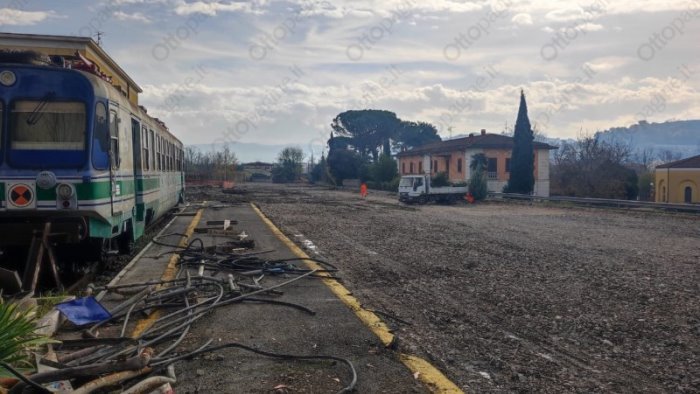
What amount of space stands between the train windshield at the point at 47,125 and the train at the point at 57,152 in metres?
0.01

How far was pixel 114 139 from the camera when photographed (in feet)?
29.7

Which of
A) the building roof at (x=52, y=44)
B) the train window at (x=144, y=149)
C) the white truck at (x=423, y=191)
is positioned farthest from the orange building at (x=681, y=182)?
the train window at (x=144, y=149)

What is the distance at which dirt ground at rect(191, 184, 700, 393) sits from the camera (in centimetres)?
493

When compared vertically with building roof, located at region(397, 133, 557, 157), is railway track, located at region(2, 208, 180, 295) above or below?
below

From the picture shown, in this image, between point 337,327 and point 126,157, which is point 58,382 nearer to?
point 337,327

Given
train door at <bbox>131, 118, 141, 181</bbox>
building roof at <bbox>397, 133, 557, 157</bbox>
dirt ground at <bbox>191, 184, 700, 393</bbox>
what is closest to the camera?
dirt ground at <bbox>191, 184, 700, 393</bbox>

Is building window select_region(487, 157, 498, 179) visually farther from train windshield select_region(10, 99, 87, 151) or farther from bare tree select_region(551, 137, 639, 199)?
train windshield select_region(10, 99, 87, 151)

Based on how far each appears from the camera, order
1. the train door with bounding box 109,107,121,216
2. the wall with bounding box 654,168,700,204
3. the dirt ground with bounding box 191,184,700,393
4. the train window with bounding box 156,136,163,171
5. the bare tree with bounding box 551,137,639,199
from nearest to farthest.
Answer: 1. the dirt ground with bounding box 191,184,700,393
2. the train door with bounding box 109,107,121,216
3. the train window with bounding box 156,136,163,171
4. the bare tree with bounding box 551,137,639,199
5. the wall with bounding box 654,168,700,204

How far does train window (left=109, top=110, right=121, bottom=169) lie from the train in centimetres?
2

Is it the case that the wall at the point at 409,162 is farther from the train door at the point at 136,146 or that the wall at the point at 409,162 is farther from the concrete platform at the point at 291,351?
the concrete platform at the point at 291,351

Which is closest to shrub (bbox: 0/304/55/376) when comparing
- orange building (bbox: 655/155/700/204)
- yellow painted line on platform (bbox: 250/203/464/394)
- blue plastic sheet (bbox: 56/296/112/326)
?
blue plastic sheet (bbox: 56/296/112/326)

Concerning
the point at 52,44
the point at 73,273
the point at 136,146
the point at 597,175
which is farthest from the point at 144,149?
the point at 597,175

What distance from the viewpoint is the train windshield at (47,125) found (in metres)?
8.12

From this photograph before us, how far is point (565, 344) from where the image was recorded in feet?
18.9
